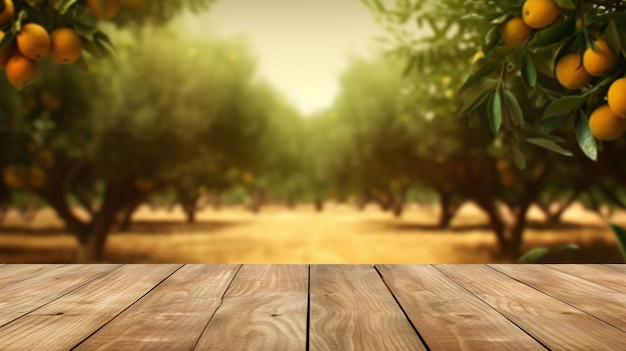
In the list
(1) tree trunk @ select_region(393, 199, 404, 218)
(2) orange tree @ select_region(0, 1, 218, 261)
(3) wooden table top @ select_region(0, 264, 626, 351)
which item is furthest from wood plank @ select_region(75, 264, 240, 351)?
(1) tree trunk @ select_region(393, 199, 404, 218)

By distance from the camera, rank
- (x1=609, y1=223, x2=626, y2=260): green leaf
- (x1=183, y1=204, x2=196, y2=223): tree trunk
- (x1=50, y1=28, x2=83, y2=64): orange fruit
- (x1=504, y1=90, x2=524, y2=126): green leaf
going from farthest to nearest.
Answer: (x1=183, y1=204, x2=196, y2=223): tree trunk < (x1=50, y1=28, x2=83, y2=64): orange fruit < (x1=504, y1=90, x2=524, y2=126): green leaf < (x1=609, y1=223, x2=626, y2=260): green leaf

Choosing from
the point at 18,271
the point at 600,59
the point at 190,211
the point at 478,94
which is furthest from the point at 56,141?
the point at 190,211

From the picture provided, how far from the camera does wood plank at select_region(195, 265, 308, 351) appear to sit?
1.65 meters

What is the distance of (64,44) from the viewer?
5.27 feet

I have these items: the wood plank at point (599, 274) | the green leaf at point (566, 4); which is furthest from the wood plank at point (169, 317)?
the wood plank at point (599, 274)

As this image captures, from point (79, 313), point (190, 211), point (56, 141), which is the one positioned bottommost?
point (190, 211)

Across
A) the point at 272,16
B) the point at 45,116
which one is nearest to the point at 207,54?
the point at 272,16

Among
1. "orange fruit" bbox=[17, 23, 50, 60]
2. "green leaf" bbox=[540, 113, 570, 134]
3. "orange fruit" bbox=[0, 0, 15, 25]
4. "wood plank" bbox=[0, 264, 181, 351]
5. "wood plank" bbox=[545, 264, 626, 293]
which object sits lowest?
"wood plank" bbox=[0, 264, 181, 351]

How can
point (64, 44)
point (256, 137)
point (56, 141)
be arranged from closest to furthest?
point (64, 44), point (56, 141), point (256, 137)

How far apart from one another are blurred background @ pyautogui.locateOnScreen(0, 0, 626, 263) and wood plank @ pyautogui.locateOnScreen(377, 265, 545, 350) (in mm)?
1856

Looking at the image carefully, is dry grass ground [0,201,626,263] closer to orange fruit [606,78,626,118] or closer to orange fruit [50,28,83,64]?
orange fruit [50,28,83,64]

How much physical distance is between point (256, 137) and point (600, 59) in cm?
1228

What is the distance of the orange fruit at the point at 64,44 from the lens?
1608mm

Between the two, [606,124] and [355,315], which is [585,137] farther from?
[355,315]
